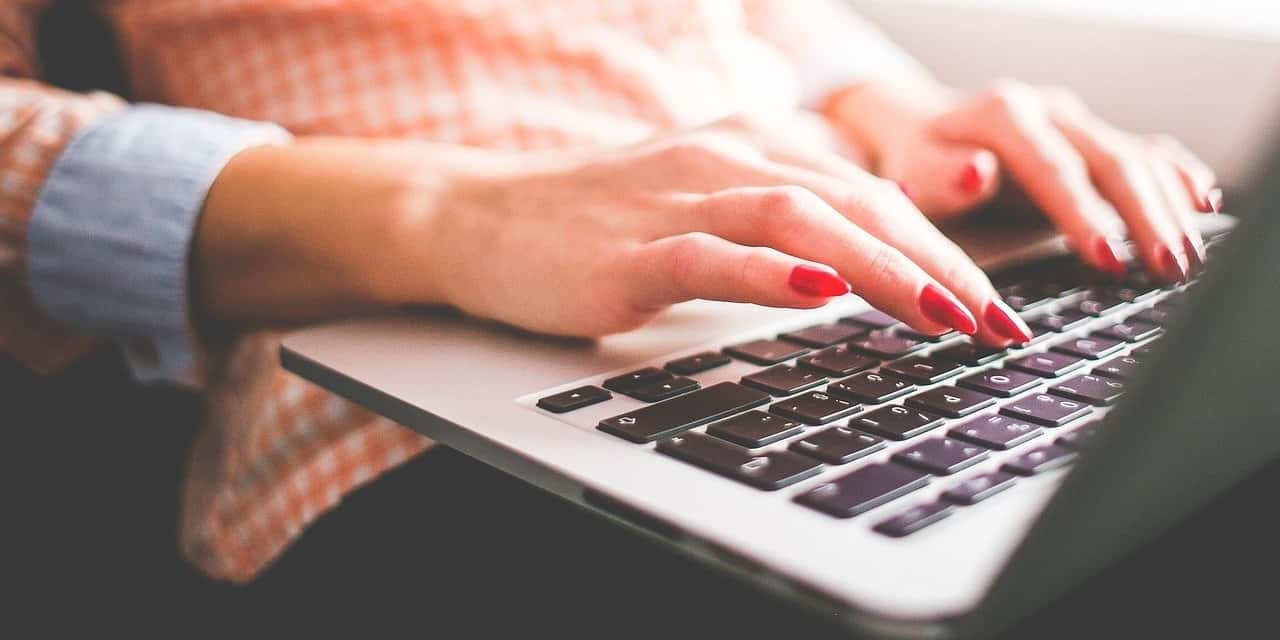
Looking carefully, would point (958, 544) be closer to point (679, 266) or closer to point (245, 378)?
point (679, 266)

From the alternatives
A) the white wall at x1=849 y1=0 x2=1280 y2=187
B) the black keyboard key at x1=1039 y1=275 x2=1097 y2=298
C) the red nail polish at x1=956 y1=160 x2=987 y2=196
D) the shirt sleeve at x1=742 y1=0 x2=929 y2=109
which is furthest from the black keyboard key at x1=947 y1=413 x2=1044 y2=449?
the white wall at x1=849 y1=0 x2=1280 y2=187

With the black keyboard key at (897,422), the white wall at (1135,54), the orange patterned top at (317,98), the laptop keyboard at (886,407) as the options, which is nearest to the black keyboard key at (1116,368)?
the laptop keyboard at (886,407)

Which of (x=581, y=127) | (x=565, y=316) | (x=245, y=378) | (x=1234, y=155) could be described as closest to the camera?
(x=565, y=316)

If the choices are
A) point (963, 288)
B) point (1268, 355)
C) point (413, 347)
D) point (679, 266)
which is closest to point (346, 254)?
point (413, 347)

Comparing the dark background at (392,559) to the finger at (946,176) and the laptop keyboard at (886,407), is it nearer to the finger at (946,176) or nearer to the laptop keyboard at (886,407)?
the laptop keyboard at (886,407)

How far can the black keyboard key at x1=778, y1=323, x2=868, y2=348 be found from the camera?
464 mm

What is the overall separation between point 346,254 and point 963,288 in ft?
1.01

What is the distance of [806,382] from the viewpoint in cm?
41

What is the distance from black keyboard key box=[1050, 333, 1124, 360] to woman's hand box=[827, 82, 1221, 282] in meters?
0.13

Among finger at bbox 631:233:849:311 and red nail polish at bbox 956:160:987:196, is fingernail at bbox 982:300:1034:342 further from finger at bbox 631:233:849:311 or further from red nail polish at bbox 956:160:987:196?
red nail polish at bbox 956:160:987:196

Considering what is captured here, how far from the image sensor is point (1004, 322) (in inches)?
17.1

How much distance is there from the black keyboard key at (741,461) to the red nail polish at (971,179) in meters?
0.36

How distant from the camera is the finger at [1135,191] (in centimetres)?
57

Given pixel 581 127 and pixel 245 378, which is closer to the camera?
pixel 245 378
